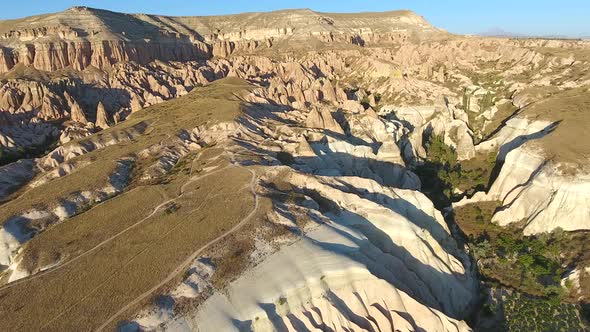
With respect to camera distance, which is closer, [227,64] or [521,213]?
[521,213]

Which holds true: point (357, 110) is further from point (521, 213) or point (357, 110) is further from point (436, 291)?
point (436, 291)

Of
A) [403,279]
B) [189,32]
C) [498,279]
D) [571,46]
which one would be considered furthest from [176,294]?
[189,32]

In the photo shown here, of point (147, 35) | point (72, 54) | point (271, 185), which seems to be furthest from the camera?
point (147, 35)

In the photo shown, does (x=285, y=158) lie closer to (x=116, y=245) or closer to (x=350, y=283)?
(x=116, y=245)

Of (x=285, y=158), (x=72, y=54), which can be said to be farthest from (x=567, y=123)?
(x=72, y=54)

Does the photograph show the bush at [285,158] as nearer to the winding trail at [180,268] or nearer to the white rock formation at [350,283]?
the white rock formation at [350,283]

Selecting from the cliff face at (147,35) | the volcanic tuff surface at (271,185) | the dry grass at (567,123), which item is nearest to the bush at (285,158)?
the volcanic tuff surface at (271,185)

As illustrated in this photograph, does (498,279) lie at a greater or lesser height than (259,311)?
lesser

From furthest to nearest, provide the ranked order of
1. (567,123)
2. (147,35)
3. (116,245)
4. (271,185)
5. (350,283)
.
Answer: (147,35) → (567,123) → (271,185) → (116,245) → (350,283)
